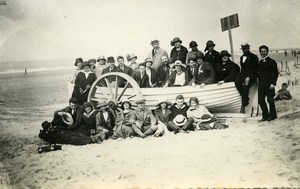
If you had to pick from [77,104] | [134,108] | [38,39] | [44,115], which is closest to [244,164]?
[134,108]

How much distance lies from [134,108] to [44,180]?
1.31 metres

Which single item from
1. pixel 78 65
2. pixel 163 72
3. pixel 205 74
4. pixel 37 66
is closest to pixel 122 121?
pixel 163 72

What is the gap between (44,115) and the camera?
4.26 metres

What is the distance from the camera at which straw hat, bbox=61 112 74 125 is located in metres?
4.18

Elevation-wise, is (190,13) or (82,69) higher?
(190,13)

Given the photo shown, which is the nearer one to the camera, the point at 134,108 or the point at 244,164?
the point at 244,164

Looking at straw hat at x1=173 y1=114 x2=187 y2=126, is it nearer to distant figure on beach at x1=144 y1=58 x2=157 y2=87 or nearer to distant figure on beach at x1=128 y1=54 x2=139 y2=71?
distant figure on beach at x1=144 y1=58 x2=157 y2=87

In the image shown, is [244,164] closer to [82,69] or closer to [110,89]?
[110,89]

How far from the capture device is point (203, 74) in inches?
161

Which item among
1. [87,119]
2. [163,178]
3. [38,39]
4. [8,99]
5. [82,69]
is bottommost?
[163,178]

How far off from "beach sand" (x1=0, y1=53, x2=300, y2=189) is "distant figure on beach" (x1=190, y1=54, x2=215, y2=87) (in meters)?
0.53

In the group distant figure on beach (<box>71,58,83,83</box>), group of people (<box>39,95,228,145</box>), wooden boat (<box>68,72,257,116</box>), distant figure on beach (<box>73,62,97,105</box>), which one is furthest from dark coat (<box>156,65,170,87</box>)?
distant figure on beach (<box>71,58,83,83</box>)

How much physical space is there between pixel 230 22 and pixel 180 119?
1296 millimetres

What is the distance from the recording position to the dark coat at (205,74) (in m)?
4.06
